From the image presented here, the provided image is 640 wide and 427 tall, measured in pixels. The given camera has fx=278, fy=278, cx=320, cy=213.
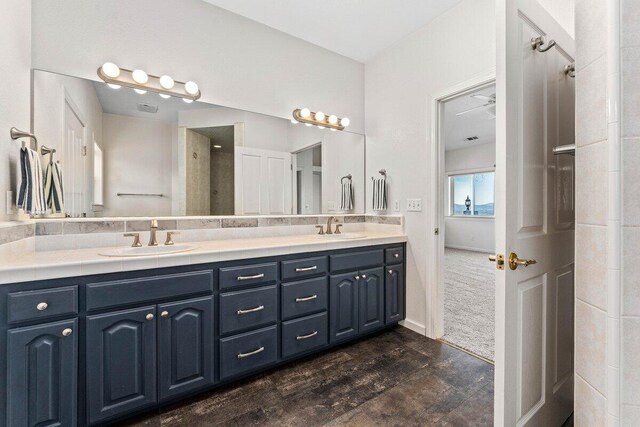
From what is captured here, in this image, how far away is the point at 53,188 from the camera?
160 centimetres

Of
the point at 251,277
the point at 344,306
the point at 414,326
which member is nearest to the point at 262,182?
the point at 251,277

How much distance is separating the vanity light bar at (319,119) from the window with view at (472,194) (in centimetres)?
535

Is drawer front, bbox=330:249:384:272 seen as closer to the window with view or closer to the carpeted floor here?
the carpeted floor

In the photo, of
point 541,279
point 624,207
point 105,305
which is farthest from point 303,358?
point 624,207

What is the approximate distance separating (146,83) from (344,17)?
1.64 meters

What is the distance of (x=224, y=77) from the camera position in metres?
2.24

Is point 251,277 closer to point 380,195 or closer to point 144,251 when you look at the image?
point 144,251

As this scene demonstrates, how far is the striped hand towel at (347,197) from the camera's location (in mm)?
2922

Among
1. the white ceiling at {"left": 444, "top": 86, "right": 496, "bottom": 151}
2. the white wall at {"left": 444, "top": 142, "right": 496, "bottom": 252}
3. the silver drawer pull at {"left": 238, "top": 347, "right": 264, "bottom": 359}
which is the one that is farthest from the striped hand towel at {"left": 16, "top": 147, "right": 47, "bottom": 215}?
the white wall at {"left": 444, "top": 142, "right": 496, "bottom": 252}

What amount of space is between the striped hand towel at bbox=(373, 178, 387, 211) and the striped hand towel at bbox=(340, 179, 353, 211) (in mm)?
274

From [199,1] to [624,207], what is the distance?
2.73 meters

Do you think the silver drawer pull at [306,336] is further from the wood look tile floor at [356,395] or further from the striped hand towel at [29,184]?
the striped hand towel at [29,184]

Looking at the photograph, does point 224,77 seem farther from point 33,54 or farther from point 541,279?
point 541,279

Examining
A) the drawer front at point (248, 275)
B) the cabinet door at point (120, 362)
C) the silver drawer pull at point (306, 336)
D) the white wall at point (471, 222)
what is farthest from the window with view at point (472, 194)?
the cabinet door at point (120, 362)
